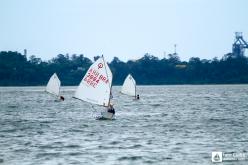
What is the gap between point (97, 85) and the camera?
57.9 metres

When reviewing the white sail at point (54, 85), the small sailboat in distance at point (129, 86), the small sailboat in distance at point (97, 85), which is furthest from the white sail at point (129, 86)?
the small sailboat in distance at point (97, 85)

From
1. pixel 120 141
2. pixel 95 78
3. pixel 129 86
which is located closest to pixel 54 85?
pixel 129 86

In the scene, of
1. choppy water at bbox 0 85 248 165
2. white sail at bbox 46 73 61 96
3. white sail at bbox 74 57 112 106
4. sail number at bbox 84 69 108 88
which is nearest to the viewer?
choppy water at bbox 0 85 248 165

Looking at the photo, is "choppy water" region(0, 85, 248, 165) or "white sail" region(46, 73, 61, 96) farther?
"white sail" region(46, 73, 61, 96)

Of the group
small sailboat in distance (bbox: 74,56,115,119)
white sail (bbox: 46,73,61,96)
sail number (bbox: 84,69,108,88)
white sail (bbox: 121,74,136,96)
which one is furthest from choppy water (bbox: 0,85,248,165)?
white sail (bbox: 46,73,61,96)

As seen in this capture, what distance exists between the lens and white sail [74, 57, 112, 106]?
189ft

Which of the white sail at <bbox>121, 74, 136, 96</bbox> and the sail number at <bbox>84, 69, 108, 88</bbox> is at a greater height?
the sail number at <bbox>84, 69, 108, 88</bbox>

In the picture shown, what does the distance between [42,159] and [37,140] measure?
9.33 meters

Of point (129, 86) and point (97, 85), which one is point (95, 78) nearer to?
point (97, 85)

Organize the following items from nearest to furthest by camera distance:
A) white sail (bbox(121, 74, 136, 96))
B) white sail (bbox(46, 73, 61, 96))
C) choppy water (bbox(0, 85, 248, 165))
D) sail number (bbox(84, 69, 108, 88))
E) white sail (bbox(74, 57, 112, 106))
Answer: choppy water (bbox(0, 85, 248, 165))
white sail (bbox(74, 57, 112, 106))
sail number (bbox(84, 69, 108, 88))
white sail (bbox(121, 74, 136, 96))
white sail (bbox(46, 73, 61, 96))

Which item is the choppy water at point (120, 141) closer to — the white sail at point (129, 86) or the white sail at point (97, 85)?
the white sail at point (97, 85)

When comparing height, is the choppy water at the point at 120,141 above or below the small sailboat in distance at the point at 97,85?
below

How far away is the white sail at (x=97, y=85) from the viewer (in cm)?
5756

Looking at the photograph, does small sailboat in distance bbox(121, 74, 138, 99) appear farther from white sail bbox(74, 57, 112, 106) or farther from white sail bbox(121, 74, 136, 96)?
white sail bbox(74, 57, 112, 106)
